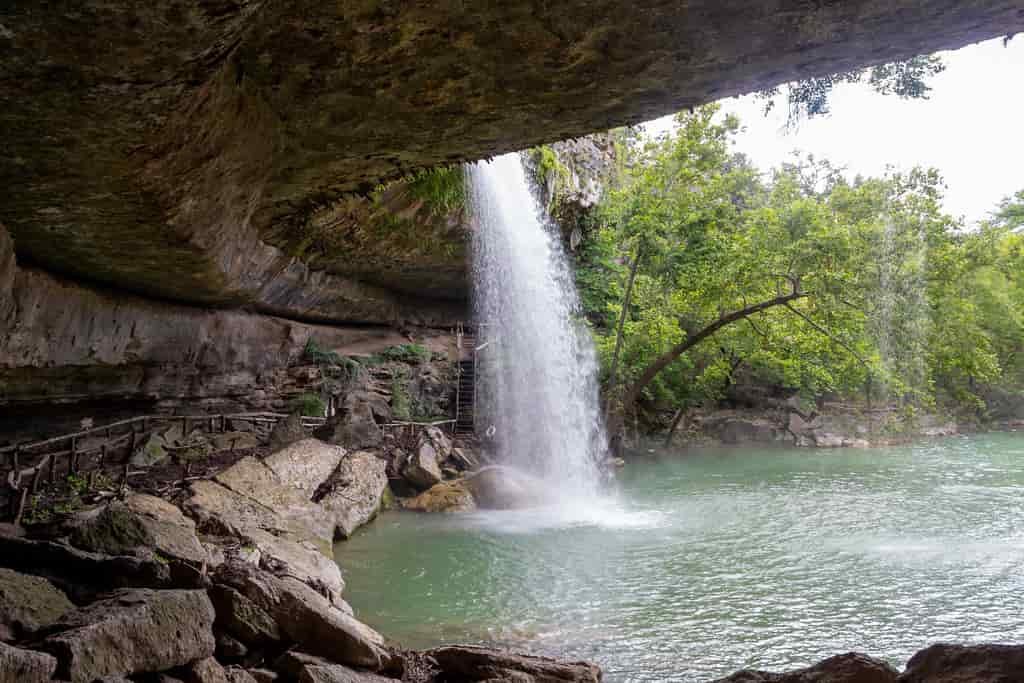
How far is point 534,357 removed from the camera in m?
16.6

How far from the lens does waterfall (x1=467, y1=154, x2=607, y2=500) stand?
15.0 meters

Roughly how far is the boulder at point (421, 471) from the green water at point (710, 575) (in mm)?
1325

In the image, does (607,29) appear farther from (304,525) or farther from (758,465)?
(758,465)

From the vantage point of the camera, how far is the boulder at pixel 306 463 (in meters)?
9.66

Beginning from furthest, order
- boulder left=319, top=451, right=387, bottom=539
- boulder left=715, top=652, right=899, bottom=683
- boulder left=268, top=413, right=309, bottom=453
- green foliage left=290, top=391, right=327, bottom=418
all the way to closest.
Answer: green foliage left=290, top=391, right=327, bottom=418, boulder left=268, top=413, right=309, bottom=453, boulder left=319, top=451, right=387, bottom=539, boulder left=715, top=652, right=899, bottom=683

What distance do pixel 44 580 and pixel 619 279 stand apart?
15626 mm

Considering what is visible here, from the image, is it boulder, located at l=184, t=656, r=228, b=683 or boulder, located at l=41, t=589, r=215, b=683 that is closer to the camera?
boulder, located at l=41, t=589, r=215, b=683

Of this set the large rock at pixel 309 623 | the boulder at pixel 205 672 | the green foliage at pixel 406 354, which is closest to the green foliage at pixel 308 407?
the green foliage at pixel 406 354

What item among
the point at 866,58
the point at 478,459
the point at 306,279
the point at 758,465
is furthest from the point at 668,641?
the point at 758,465

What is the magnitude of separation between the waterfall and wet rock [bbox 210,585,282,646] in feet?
33.6

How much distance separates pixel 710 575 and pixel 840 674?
3.79 m

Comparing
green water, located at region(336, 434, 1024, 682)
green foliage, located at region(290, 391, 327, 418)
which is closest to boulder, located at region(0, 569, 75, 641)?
green water, located at region(336, 434, 1024, 682)

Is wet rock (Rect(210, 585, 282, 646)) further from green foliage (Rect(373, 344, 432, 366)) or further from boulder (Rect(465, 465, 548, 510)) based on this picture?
green foliage (Rect(373, 344, 432, 366))

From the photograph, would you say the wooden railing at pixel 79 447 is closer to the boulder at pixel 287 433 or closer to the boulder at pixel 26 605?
the boulder at pixel 287 433
